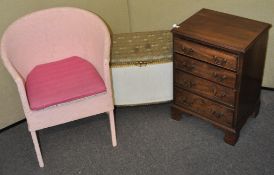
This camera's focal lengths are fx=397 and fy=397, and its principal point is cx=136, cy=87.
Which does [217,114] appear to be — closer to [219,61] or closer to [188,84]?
[188,84]

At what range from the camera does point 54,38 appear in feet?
7.95

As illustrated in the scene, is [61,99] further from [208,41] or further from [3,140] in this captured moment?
[208,41]

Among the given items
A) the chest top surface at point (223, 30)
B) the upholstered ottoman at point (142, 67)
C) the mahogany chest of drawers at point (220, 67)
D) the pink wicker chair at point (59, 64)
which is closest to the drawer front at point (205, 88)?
the mahogany chest of drawers at point (220, 67)

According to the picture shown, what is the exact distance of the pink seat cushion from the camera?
213 cm

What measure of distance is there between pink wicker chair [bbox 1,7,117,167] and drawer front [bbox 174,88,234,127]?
1.50 ft

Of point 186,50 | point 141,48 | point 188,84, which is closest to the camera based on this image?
point 186,50

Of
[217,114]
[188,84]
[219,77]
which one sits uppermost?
[219,77]

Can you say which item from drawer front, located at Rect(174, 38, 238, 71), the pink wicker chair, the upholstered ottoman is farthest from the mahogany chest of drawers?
the pink wicker chair

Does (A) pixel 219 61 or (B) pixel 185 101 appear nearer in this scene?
(A) pixel 219 61

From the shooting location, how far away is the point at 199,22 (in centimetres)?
230

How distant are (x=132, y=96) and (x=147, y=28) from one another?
22.4 inches

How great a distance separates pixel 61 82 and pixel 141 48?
1.92ft

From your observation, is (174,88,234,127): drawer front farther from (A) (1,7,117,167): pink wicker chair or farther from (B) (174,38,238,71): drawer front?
(A) (1,7,117,167): pink wicker chair

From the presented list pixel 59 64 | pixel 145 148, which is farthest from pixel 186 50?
pixel 59 64
